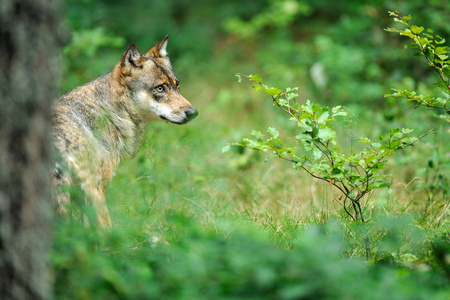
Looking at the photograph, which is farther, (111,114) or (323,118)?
(111,114)

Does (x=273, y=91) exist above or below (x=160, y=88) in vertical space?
above

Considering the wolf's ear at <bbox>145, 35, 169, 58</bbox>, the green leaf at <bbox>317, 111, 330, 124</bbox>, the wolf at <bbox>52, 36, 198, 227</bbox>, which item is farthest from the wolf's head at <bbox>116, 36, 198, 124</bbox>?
the green leaf at <bbox>317, 111, 330, 124</bbox>

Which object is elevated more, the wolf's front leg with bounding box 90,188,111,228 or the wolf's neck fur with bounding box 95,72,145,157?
the wolf's neck fur with bounding box 95,72,145,157

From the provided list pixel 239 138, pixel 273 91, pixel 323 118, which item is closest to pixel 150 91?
pixel 273 91

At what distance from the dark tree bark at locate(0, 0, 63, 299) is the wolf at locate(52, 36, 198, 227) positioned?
1.83m

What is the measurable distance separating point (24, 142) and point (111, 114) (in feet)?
8.84

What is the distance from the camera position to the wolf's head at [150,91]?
17.4ft

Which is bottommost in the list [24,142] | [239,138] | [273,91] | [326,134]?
[239,138]

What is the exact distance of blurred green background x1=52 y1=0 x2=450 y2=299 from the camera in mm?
2811

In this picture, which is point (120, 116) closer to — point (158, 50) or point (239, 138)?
point (158, 50)

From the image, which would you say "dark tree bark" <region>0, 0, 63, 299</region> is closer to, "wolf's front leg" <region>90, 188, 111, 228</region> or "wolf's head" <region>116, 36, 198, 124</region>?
"wolf's front leg" <region>90, 188, 111, 228</region>

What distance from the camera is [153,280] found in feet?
9.32

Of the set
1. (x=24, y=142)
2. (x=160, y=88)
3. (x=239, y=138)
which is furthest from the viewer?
(x=239, y=138)

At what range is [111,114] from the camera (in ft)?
16.9
